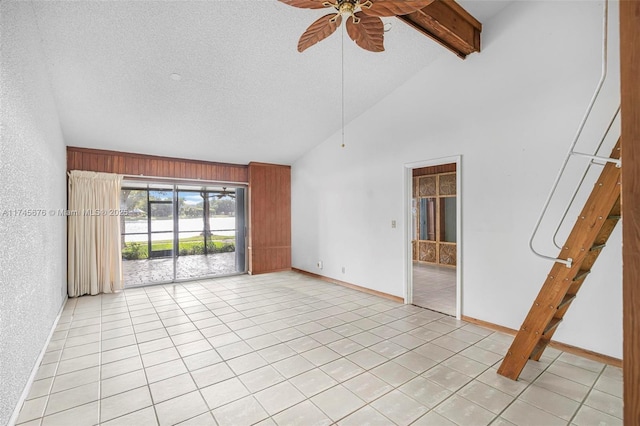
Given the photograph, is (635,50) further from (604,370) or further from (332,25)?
(604,370)

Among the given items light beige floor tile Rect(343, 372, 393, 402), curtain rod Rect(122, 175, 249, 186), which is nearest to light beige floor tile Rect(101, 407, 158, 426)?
light beige floor tile Rect(343, 372, 393, 402)

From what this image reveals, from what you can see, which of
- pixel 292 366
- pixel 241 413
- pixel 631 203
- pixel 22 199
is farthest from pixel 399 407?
pixel 22 199

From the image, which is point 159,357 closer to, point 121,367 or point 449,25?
point 121,367

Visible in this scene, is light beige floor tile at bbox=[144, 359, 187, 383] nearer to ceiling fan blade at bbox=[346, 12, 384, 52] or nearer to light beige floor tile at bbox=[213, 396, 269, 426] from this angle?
light beige floor tile at bbox=[213, 396, 269, 426]

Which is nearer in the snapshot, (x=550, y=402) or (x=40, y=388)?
(x=550, y=402)

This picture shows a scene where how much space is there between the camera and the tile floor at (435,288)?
4.49 m

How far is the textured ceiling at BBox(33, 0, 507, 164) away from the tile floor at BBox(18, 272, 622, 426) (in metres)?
2.89

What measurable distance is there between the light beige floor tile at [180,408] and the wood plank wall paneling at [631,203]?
235cm

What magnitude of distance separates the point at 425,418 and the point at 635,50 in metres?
2.25

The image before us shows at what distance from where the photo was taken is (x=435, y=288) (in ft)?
18.0

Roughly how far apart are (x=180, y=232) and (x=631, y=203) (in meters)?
6.54

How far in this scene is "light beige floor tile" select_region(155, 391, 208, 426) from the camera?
2.08 meters

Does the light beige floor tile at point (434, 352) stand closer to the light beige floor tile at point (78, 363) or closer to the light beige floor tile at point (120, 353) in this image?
the light beige floor tile at point (120, 353)

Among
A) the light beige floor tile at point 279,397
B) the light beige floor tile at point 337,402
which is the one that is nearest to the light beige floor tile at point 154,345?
the light beige floor tile at point 279,397
